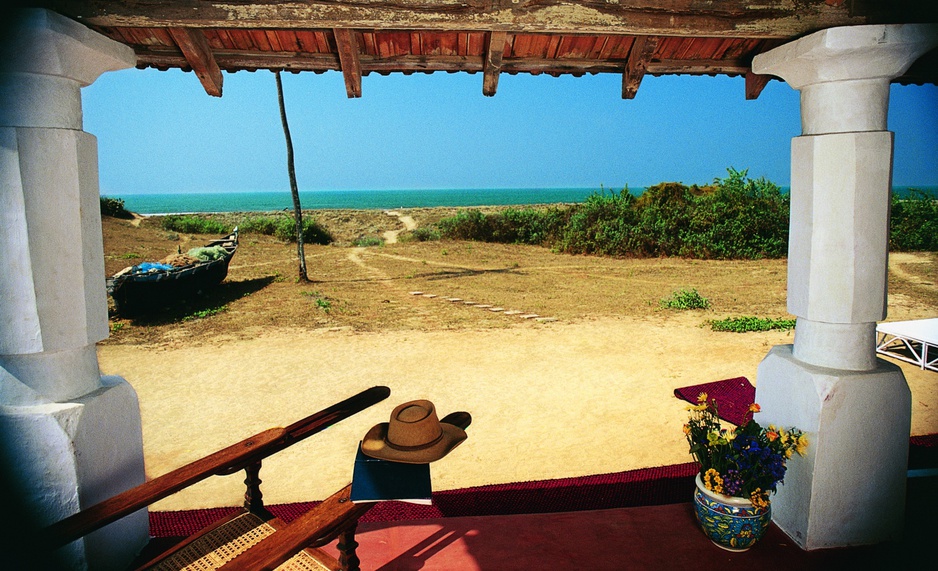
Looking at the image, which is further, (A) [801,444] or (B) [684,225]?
(B) [684,225]

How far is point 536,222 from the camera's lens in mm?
18875

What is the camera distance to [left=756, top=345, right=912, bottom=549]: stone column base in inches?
100

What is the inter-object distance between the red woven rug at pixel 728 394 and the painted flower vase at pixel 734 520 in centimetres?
225

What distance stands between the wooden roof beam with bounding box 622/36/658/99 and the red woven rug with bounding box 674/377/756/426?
3.02 meters

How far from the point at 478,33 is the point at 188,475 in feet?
7.58

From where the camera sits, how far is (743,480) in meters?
2.65

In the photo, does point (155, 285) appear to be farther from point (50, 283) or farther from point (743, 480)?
point (743, 480)

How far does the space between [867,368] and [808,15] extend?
158cm

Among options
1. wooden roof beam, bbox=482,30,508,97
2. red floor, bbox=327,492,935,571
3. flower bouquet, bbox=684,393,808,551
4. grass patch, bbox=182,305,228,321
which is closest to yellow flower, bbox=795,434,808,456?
flower bouquet, bbox=684,393,808,551

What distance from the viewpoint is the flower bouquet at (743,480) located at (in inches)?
102

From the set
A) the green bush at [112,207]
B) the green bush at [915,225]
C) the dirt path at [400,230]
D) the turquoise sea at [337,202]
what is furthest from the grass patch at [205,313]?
the turquoise sea at [337,202]

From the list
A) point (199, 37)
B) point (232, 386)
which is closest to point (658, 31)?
point (199, 37)

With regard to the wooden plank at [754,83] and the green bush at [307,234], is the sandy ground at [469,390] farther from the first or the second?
the green bush at [307,234]

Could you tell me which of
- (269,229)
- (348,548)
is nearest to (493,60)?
(348,548)
